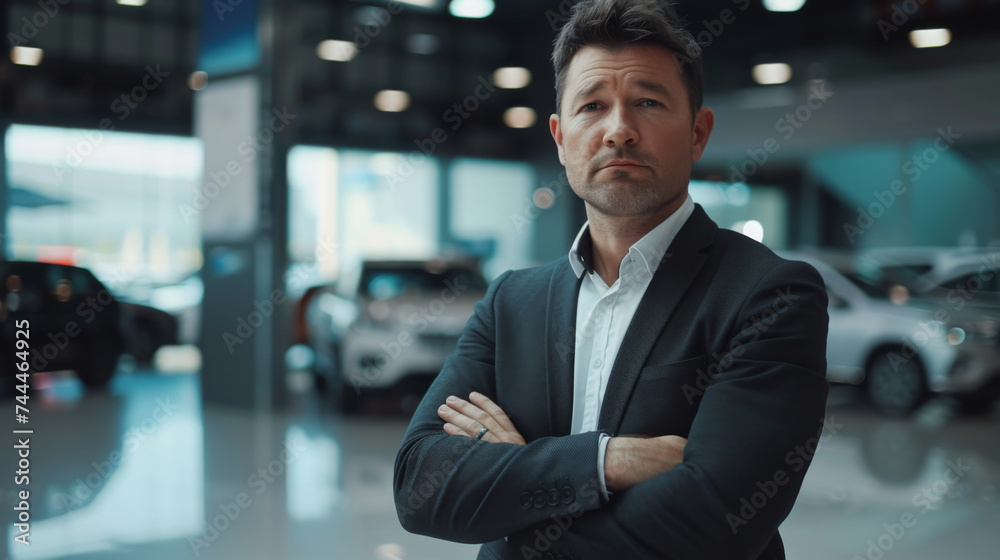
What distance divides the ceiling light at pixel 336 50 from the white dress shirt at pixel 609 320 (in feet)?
46.0

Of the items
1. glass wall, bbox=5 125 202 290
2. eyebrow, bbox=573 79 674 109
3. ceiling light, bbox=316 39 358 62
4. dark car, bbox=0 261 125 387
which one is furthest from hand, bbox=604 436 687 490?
ceiling light, bbox=316 39 358 62

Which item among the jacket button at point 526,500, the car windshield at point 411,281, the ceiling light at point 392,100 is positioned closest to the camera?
the jacket button at point 526,500

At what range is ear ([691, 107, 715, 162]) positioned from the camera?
5.09ft

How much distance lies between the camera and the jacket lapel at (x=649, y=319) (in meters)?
1.40

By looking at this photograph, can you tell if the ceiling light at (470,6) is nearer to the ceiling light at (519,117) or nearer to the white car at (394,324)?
the white car at (394,324)

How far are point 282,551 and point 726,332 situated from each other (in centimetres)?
287

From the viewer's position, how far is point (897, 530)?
392cm

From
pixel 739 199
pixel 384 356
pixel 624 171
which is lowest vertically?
pixel 384 356

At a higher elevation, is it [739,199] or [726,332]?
[739,199]

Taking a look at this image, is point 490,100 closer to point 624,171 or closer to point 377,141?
point 377,141

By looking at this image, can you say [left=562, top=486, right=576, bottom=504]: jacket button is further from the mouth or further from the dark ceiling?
the dark ceiling

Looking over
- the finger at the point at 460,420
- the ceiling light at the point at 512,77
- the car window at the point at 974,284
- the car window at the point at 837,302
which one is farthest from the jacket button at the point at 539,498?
the ceiling light at the point at 512,77

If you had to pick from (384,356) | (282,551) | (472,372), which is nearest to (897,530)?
(282,551)

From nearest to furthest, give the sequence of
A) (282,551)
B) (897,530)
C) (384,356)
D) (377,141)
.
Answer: (282,551)
(897,530)
(384,356)
(377,141)
